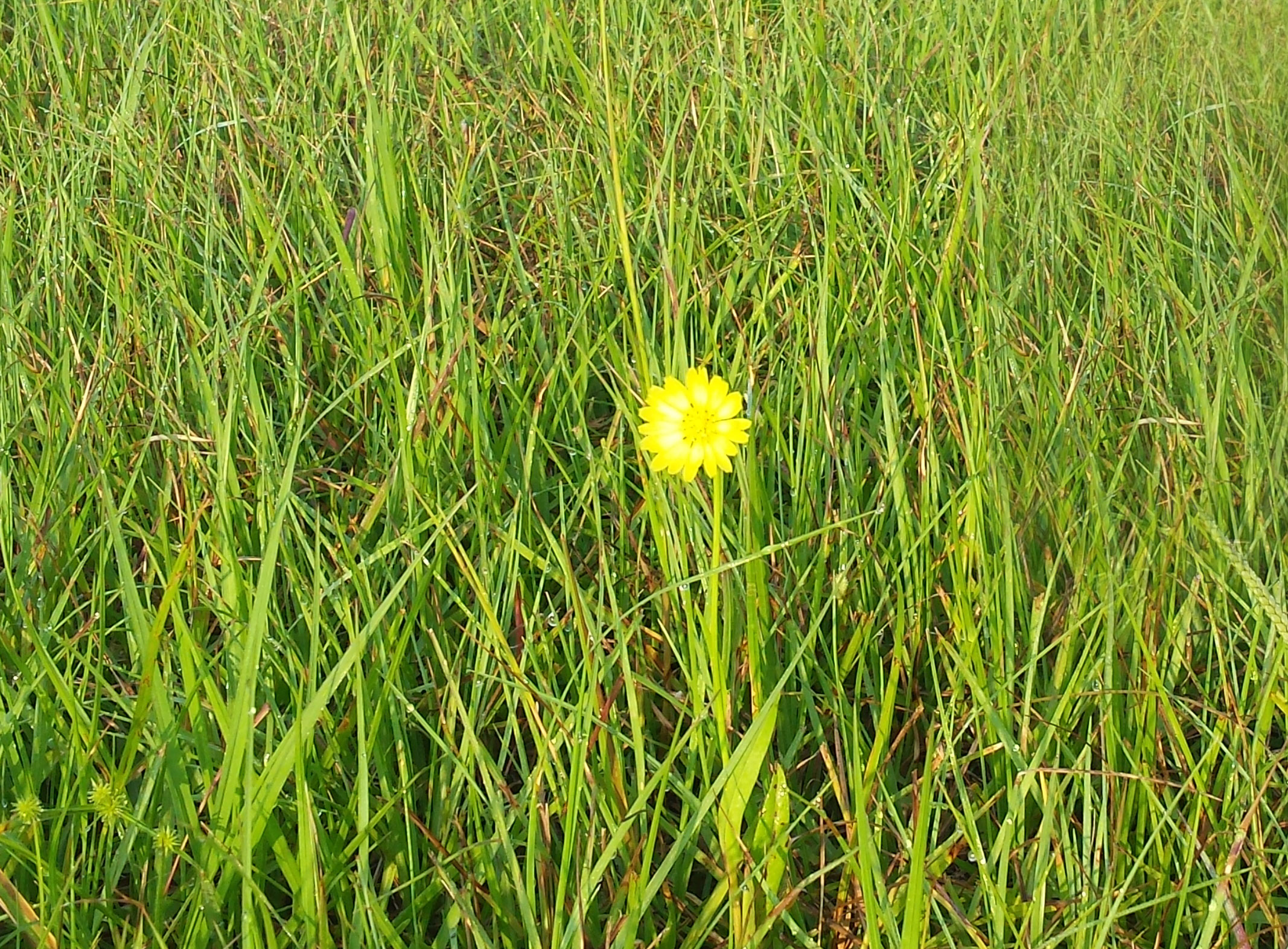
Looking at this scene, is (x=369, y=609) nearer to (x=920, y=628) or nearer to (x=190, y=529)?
(x=190, y=529)

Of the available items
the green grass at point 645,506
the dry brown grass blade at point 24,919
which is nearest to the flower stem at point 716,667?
the green grass at point 645,506

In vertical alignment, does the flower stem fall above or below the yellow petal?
below

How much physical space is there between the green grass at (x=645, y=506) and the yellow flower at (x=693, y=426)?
2.8 inches

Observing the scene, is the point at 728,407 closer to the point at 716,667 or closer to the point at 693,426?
the point at 693,426

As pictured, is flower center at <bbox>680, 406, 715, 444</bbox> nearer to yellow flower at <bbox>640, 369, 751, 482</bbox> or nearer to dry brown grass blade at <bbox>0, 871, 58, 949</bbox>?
yellow flower at <bbox>640, 369, 751, 482</bbox>

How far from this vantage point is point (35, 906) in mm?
875

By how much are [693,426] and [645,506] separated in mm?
303

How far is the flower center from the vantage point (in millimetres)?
835

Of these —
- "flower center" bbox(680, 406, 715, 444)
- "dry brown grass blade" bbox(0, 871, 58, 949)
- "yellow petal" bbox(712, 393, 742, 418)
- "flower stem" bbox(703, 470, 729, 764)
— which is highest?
"yellow petal" bbox(712, 393, 742, 418)

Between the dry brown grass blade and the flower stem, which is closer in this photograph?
the dry brown grass blade

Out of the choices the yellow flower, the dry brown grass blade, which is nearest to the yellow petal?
the yellow flower

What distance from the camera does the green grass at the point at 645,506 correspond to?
879mm

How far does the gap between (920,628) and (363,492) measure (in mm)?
555

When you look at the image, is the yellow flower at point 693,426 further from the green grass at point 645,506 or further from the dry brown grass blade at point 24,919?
the dry brown grass blade at point 24,919
